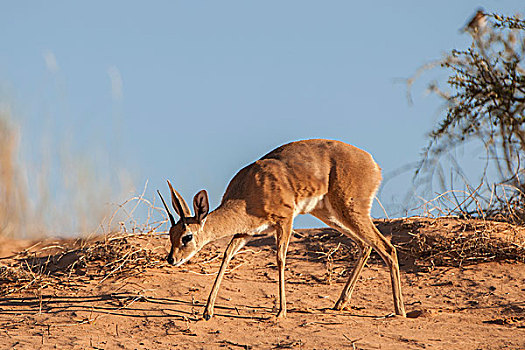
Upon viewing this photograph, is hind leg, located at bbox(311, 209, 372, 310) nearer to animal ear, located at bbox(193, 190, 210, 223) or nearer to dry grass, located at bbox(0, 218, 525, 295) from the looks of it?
dry grass, located at bbox(0, 218, 525, 295)

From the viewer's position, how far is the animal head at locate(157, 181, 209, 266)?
7223 millimetres

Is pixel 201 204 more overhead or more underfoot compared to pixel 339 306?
more overhead

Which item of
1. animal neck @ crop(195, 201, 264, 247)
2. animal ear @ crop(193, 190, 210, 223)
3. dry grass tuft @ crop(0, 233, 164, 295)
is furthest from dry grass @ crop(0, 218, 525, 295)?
animal ear @ crop(193, 190, 210, 223)

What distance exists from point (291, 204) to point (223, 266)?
108cm

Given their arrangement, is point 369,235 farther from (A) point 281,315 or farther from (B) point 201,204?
(B) point 201,204

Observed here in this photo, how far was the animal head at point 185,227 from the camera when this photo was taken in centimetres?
722

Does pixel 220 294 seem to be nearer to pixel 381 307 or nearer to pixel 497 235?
pixel 381 307

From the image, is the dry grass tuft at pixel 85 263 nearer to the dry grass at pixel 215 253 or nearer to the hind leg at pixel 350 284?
the dry grass at pixel 215 253

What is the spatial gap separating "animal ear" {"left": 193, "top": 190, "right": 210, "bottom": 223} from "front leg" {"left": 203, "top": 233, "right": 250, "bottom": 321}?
51 centimetres

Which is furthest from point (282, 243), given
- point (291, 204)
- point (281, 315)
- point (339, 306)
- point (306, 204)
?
point (339, 306)

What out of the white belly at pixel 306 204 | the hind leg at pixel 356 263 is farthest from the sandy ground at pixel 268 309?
the white belly at pixel 306 204

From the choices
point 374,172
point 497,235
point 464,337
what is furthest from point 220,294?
point 497,235

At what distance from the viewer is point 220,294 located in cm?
789

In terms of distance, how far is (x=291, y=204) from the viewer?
752 cm
